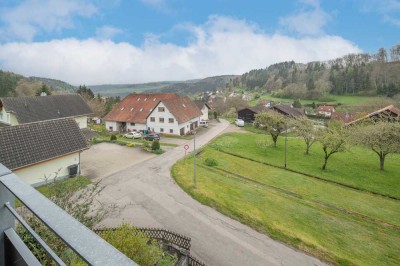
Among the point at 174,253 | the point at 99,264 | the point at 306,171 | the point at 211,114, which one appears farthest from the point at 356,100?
the point at 99,264

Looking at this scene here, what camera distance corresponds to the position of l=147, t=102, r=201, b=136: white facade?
164 feet

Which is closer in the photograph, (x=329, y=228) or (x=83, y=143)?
(x=329, y=228)

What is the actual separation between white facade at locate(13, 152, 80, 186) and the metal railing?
2068 cm

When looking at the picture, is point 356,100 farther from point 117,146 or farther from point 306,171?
point 117,146

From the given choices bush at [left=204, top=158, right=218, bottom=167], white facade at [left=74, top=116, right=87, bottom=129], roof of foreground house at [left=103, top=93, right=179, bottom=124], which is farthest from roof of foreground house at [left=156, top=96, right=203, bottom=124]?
bush at [left=204, top=158, right=218, bottom=167]

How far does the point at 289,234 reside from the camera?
17531 mm

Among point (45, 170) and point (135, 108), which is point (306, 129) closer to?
point (135, 108)

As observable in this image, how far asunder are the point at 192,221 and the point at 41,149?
14.9m

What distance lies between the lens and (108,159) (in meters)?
33.1

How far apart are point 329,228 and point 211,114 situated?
5990 centimetres

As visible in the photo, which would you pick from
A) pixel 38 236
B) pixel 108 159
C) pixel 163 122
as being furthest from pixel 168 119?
pixel 38 236

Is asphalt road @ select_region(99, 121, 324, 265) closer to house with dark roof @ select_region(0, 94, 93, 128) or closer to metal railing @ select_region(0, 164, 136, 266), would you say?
metal railing @ select_region(0, 164, 136, 266)

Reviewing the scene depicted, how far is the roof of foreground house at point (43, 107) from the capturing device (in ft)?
124

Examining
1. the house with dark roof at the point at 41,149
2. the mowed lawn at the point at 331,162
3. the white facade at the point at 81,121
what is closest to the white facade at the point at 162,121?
the mowed lawn at the point at 331,162
